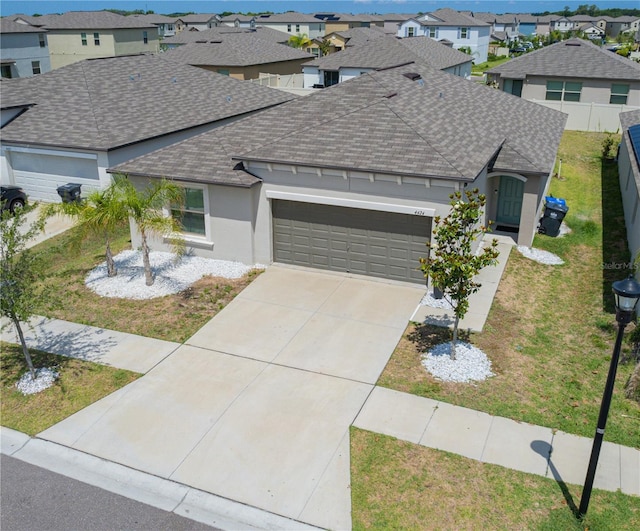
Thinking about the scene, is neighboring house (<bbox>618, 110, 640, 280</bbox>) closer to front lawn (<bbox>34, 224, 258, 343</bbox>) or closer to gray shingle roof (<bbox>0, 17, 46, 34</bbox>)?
front lawn (<bbox>34, 224, 258, 343</bbox>)

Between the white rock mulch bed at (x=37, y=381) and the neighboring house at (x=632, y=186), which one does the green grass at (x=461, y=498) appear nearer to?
the white rock mulch bed at (x=37, y=381)

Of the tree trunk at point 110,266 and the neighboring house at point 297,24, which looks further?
the neighboring house at point 297,24

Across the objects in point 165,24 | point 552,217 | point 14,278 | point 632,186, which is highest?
point 165,24

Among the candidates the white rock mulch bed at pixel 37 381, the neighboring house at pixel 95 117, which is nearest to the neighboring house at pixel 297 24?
the neighboring house at pixel 95 117

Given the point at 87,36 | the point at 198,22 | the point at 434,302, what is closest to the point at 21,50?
the point at 87,36

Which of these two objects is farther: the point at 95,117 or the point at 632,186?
the point at 95,117

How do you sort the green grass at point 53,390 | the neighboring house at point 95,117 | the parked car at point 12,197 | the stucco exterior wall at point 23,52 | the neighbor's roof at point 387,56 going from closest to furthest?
1. the green grass at point 53,390
2. the parked car at point 12,197
3. the neighboring house at point 95,117
4. the neighbor's roof at point 387,56
5. the stucco exterior wall at point 23,52

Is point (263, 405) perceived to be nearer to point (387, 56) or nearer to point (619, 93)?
point (619, 93)

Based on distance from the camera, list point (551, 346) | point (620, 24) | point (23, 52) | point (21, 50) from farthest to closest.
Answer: point (620, 24)
point (23, 52)
point (21, 50)
point (551, 346)

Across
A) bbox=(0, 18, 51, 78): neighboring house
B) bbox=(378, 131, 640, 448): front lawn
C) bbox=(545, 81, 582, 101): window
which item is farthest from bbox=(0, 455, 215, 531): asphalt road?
bbox=(0, 18, 51, 78): neighboring house
